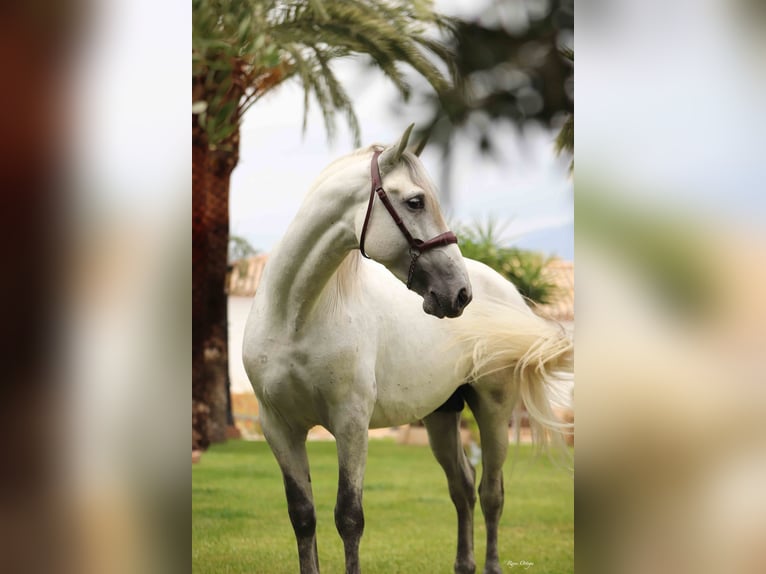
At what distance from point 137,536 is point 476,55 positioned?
6.71ft

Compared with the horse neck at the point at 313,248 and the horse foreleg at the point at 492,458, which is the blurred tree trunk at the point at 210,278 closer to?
the horse neck at the point at 313,248

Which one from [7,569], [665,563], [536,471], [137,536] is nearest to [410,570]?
[536,471]

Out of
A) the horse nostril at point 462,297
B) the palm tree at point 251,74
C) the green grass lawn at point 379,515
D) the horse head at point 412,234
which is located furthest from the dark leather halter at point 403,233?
the green grass lawn at point 379,515

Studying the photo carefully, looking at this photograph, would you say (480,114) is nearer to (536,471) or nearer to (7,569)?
(536,471)

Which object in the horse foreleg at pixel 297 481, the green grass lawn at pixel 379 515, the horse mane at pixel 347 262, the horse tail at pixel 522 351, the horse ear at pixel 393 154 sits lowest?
the green grass lawn at pixel 379 515

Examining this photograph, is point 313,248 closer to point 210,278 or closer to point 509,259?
point 210,278

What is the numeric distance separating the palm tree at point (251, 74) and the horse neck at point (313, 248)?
63 cm

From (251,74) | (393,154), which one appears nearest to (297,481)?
(393,154)

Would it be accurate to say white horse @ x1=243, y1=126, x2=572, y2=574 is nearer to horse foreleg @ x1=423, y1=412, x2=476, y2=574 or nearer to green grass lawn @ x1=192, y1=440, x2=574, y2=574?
horse foreleg @ x1=423, y1=412, x2=476, y2=574

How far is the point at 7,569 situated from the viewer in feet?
5.91

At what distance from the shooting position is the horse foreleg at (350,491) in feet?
8.20

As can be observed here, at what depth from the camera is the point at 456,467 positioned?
122 inches

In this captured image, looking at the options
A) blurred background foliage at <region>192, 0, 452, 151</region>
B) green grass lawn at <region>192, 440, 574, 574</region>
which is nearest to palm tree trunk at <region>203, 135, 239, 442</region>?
blurred background foliage at <region>192, 0, 452, 151</region>

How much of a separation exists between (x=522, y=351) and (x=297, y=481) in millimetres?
955
